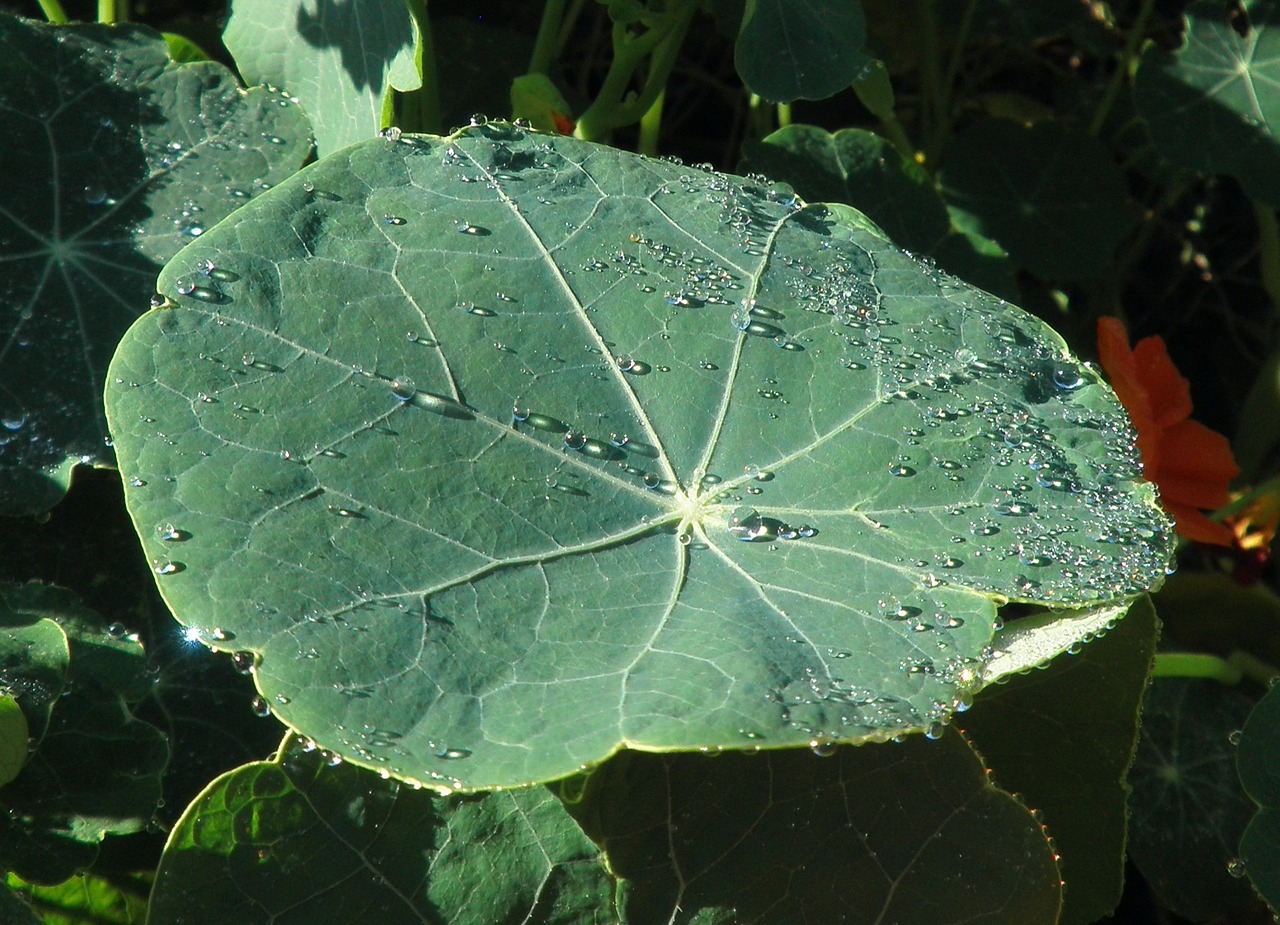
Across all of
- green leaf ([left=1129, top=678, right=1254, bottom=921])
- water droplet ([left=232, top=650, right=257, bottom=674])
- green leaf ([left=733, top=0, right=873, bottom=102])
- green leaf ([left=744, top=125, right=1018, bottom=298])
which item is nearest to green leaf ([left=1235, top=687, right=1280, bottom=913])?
green leaf ([left=1129, top=678, right=1254, bottom=921])

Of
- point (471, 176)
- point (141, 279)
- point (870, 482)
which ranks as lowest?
point (141, 279)

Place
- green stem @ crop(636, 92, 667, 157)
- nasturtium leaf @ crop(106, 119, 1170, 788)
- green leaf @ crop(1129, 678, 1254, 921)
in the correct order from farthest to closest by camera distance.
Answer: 1. green stem @ crop(636, 92, 667, 157)
2. green leaf @ crop(1129, 678, 1254, 921)
3. nasturtium leaf @ crop(106, 119, 1170, 788)

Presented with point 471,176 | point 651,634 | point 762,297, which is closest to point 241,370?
point 471,176

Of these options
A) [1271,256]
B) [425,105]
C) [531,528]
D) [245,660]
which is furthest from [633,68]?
[1271,256]

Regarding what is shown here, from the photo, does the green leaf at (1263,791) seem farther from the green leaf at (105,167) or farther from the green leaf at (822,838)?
the green leaf at (105,167)

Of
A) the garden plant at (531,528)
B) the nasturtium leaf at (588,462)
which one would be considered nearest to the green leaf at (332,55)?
the garden plant at (531,528)

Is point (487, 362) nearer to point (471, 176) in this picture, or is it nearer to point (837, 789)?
point (471, 176)

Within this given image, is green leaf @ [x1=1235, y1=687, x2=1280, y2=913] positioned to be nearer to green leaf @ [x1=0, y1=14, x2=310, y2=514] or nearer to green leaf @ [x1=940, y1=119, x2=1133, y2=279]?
green leaf @ [x1=940, y1=119, x2=1133, y2=279]
